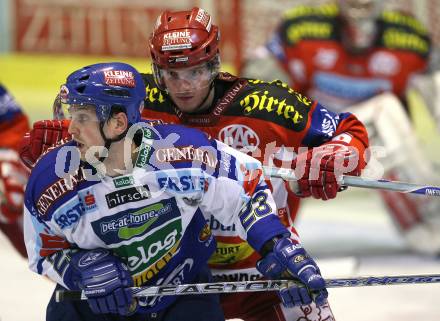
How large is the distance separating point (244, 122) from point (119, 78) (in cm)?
Result: 58

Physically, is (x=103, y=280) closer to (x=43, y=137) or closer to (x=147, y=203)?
(x=147, y=203)

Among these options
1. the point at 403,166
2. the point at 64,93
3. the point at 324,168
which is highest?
the point at 64,93

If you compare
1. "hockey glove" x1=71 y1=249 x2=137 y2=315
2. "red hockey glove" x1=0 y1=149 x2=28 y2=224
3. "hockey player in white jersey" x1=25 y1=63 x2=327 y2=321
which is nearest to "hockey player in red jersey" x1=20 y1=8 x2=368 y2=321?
"hockey player in white jersey" x1=25 y1=63 x2=327 y2=321

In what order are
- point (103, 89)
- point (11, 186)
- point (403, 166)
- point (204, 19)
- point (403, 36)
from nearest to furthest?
point (103, 89) → point (204, 19) → point (11, 186) → point (403, 166) → point (403, 36)

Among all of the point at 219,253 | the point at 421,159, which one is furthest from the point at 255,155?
the point at 421,159

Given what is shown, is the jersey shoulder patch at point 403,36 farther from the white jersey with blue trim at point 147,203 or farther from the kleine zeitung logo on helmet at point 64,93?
the kleine zeitung logo on helmet at point 64,93

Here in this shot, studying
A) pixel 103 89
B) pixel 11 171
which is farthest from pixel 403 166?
pixel 103 89

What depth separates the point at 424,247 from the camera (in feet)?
18.0

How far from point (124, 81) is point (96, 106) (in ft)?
0.34

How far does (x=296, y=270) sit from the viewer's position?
2.78m

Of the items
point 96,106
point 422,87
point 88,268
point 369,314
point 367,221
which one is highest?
point 96,106

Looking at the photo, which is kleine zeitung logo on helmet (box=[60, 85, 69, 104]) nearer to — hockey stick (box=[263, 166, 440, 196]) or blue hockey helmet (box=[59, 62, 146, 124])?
blue hockey helmet (box=[59, 62, 146, 124])

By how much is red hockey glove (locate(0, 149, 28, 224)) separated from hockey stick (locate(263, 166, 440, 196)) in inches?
63.4

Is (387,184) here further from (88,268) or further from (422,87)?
(422,87)
